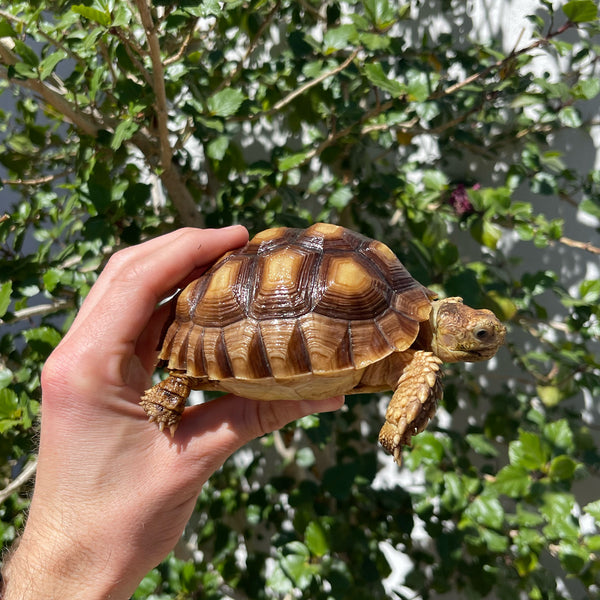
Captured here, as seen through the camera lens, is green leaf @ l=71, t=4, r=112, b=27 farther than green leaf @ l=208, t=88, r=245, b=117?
No

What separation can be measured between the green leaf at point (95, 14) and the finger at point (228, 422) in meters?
0.79

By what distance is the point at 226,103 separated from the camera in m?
1.17

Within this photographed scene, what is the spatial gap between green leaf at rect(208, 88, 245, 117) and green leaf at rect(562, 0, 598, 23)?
82cm

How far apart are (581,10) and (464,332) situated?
0.86 m

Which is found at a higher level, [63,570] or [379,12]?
[379,12]

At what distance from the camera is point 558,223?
4.59ft

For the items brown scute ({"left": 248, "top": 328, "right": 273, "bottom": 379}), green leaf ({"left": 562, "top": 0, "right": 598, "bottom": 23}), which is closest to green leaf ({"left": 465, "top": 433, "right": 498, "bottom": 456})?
brown scute ({"left": 248, "top": 328, "right": 273, "bottom": 379})

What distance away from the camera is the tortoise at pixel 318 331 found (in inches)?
34.5

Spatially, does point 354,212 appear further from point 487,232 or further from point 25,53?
point 25,53

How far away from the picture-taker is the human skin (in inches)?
35.4

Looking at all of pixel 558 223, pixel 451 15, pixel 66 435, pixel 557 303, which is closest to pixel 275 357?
pixel 66 435

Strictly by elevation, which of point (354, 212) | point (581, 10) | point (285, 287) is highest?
point (581, 10)

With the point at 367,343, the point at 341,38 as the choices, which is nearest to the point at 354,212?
the point at 341,38

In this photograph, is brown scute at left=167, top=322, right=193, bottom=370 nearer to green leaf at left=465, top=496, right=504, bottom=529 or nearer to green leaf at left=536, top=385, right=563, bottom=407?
green leaf at left=465, top=496, right=504, bottom=529
